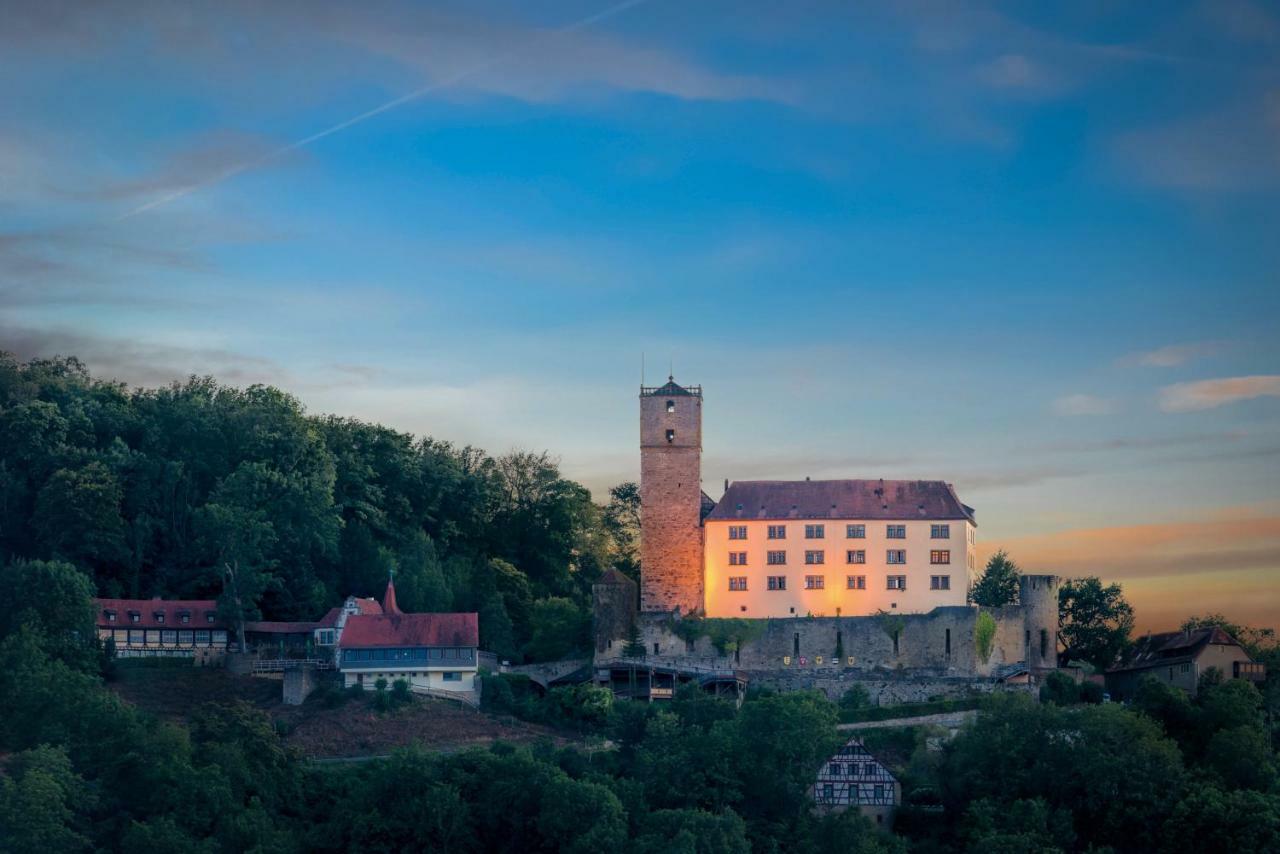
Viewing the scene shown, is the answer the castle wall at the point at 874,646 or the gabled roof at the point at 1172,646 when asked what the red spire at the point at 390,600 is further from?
the gabled roof at the point at 1172,646

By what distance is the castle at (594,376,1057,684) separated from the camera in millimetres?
83250

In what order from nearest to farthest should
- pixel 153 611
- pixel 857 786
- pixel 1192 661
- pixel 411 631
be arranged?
pixel 857 786
pixel 1192 661
pixel 411 631
pixel 153 611

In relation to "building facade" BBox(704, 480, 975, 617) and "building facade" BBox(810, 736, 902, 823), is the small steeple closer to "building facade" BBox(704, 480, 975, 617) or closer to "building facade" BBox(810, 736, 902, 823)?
"building facade" BBox(704, 480, 975, 617)

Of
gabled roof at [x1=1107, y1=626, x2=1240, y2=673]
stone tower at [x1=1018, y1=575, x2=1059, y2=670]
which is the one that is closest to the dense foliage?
stone tower at [x1=1018, y1=575, x2=1059, y2=670]

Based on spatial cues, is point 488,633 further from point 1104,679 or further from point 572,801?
point 1104,679

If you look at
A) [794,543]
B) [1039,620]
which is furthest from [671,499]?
[1039,620]

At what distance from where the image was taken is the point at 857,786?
7488 centimetres

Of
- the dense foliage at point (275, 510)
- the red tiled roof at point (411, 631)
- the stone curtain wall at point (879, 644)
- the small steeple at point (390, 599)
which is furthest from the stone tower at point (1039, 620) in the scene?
the small steeple at point (390, 599)

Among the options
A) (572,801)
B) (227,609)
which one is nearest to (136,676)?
(227,609)

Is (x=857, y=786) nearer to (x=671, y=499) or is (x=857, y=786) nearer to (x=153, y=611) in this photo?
(x=671, y=499)

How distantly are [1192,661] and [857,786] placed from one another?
15.0 metres

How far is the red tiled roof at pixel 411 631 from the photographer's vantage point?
81.8 meters

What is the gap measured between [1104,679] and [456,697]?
85.0 feet

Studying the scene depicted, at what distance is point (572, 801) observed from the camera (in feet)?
228
